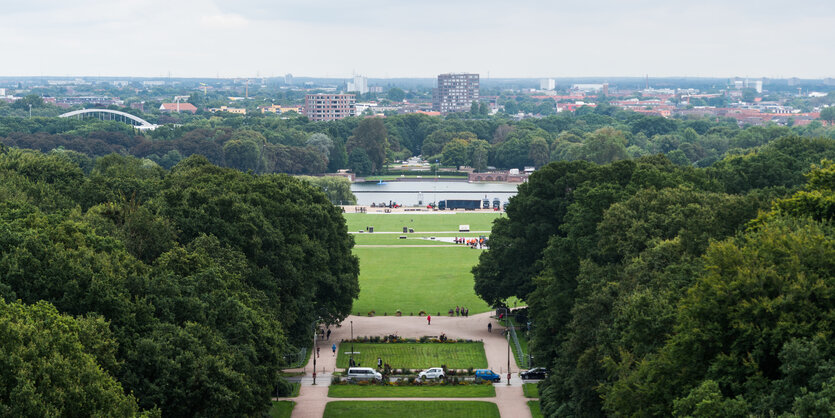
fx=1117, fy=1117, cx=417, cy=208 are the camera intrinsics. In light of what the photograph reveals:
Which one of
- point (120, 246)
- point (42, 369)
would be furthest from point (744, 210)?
point (42, 369)

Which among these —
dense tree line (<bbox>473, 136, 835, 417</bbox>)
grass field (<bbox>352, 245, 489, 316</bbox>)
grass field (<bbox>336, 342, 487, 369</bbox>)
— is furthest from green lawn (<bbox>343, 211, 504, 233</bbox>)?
grass field (<bbox>336, 342, 487, 369</bbox>)

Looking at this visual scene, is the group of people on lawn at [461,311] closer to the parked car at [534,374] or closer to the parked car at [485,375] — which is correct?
the parked car at [534,374]

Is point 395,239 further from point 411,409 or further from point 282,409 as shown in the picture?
point 282,409

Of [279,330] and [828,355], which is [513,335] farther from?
[828,355]

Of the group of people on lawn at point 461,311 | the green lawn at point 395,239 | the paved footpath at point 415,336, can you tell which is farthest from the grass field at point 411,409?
the green lawn at point 395,239

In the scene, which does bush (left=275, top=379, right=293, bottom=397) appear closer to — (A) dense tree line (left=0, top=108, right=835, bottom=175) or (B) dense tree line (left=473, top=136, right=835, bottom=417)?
(B) dense tree line (left=473, top=136, right=835, bottom=417)
